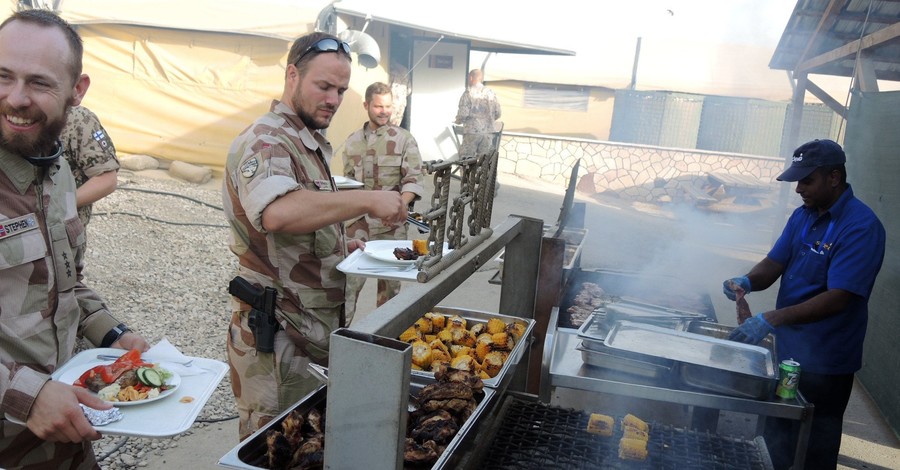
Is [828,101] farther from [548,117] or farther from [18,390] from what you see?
[548,117]

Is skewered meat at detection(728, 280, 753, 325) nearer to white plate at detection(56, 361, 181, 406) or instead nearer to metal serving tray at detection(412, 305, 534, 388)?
metal serving tray at detection(412, 305, 534, 388)

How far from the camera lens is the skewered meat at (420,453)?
1.89m

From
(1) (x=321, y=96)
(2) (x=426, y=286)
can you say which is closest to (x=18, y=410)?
(2) (x=426, y=286)

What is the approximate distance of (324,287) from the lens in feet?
9.02

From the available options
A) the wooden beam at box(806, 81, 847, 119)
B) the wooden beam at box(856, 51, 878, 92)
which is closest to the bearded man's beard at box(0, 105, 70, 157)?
the wooden beam at box(856, 51, 878, 92)

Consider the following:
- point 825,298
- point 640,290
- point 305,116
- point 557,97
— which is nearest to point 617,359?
point 825,298

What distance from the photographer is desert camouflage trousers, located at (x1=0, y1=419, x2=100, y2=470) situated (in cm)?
193

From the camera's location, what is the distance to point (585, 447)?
2652 millimetres

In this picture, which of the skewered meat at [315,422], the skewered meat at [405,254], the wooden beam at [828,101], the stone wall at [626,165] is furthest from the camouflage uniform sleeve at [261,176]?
the stone wall at [626,165]

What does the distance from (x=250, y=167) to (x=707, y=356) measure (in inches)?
88.6

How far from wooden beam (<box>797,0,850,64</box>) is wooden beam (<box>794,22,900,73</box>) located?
0.20 meters

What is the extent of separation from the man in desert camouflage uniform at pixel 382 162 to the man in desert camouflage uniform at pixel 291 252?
2735 millimetres

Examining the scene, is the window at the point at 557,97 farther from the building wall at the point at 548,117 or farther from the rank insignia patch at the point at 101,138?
the rank insignia patch at the point at 101,138

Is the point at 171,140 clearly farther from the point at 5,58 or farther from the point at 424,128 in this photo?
the point at 5,58
